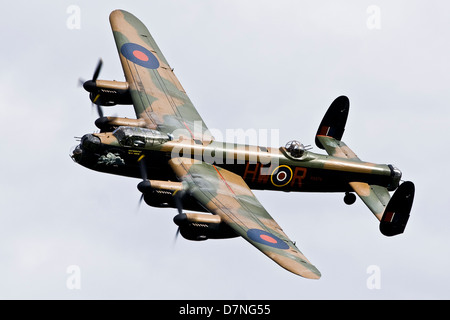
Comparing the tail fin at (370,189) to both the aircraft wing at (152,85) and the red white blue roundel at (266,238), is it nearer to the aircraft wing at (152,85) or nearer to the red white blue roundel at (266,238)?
the red white blue roundel at (266,238)

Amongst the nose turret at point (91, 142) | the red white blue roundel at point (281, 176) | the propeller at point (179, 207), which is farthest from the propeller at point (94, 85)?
the red white blue roundel at point (281, 176)

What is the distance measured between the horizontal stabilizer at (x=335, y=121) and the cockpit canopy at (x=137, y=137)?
941cm

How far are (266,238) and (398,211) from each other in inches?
287

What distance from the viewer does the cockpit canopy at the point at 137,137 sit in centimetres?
4869

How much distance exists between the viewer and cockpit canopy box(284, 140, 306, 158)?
5091cm

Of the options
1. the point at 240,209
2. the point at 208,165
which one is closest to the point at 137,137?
the point at 208,165

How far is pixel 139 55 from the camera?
5538cm

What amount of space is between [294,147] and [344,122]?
4664mm

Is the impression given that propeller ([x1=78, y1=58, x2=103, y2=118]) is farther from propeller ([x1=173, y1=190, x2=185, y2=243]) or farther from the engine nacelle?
the engine nacelle

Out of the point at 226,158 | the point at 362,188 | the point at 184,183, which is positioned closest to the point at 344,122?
the point at 362,188

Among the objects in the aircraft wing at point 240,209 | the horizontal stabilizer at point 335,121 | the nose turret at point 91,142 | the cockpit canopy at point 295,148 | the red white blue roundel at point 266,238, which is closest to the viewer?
the aircraft wing at point 240,209

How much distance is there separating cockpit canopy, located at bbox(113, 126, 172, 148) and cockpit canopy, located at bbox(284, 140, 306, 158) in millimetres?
6255

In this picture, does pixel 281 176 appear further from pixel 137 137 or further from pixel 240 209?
pixel 137 137

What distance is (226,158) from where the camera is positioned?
50.1 m
